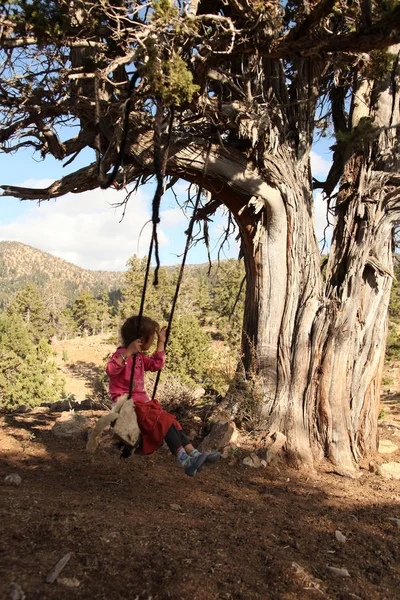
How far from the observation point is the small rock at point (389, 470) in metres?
5.29

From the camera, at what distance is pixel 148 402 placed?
3750 mm

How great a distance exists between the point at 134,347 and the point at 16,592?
1860 mm

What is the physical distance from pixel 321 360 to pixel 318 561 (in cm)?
267

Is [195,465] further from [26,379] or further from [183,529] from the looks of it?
[26,379]

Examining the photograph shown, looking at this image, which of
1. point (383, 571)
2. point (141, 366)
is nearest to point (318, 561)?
point (383, 571)

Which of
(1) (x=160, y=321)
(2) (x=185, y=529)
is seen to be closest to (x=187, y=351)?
(1) (x=160, y=321)

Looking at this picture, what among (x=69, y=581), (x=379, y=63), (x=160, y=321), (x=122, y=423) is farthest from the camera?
(x=160, y=321)

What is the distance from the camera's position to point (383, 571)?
10.0ft

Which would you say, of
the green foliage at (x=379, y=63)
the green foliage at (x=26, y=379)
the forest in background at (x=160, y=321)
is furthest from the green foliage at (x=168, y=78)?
the green foliage at (x=26, y=379)

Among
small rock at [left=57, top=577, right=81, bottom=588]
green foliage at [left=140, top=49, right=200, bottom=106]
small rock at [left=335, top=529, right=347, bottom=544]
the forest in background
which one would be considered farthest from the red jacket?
green foliage at [left=140, top=49, right=200, bottom=106]

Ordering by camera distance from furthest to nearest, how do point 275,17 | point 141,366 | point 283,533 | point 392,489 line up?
point 392,489, point 275,17, point 141,366, point 283,533

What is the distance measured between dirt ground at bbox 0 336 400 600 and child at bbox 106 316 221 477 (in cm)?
46

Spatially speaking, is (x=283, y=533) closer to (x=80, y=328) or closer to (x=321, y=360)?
(x=321, y=360)

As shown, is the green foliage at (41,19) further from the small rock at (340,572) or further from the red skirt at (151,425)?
the small rock at (340,572)
